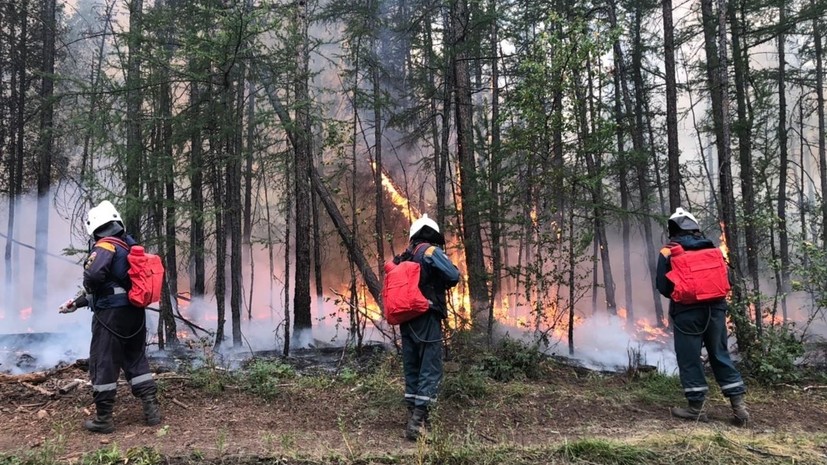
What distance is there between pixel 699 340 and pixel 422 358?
3038 mm

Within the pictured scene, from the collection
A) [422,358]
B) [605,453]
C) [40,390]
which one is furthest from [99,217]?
[605,453]

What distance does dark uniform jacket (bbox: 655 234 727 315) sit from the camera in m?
5.14

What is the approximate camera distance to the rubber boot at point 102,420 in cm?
434

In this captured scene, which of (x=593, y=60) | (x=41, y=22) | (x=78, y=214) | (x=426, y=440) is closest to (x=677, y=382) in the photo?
(x=426, y=440)

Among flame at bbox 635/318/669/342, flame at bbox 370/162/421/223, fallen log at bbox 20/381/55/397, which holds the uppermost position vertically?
flame at bbox 370/162/421/223

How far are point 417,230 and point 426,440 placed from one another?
200cm

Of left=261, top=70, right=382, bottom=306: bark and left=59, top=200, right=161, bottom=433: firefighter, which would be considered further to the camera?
left=261, top=70, right=382, bottom=306: bark

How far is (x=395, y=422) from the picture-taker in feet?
16.3

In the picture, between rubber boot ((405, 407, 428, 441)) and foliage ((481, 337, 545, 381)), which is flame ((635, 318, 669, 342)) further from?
rubber boot ((405, 407, 428, 441))

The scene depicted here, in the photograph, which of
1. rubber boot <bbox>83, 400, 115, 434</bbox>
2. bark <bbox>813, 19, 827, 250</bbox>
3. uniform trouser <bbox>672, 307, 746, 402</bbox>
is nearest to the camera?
rubber boot <bbox>83, 400, 115, 434</bbox>

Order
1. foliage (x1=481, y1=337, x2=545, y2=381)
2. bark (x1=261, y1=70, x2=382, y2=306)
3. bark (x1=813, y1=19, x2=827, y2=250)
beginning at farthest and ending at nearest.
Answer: bark (x1=813, y1=19, x2=827, y2=250) < bark (x1=261, y1=70, x2=382, y2=306) < foliage (x1=481, y1=337, x2=545, y2=381)

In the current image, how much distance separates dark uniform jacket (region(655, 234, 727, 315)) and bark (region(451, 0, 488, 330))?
10.4 ft

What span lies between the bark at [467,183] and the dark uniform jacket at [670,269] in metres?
3.16

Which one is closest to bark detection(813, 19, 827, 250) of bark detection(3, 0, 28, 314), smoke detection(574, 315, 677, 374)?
smoke detection(574, 315, 677, 374)
